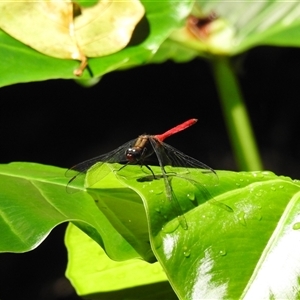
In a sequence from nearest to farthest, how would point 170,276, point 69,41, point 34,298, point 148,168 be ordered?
point 170,276 → point 148,168 → point 69,41 → point 34,298

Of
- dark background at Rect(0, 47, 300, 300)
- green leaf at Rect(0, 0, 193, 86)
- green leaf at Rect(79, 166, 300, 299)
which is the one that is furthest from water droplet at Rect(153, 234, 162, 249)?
dark background at Rect(0, 47, 300, 300)

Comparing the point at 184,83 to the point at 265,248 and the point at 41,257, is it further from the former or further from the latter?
the point at 265,248

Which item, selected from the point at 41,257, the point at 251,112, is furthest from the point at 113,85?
the point at 41,257

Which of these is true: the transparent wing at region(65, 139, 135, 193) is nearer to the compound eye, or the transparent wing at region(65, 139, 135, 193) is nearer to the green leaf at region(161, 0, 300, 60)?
the compound eye

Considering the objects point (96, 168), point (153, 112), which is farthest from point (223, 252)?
point (153, 112)

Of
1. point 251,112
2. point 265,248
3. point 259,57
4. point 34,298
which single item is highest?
point 265,248

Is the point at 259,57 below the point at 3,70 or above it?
below
